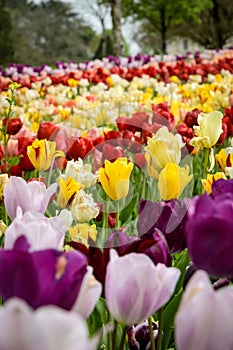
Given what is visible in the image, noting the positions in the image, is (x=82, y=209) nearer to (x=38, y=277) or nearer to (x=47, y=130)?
(x=38, y=277)

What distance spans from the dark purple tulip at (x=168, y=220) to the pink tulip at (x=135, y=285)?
269 mm

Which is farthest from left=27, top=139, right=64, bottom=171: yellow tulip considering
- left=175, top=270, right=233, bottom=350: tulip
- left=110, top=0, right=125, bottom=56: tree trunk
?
left=110, top=0, right=125, bottom=56: tree trunk

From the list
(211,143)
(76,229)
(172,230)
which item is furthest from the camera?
(211,143)

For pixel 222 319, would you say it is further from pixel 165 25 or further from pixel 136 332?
pixel 165 25

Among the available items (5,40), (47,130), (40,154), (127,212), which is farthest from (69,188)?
(5,40)

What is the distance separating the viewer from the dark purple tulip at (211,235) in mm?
727

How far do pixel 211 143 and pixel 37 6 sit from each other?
3179cm

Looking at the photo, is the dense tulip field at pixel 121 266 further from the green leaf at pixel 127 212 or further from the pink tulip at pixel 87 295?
the green leaf at pixel 127 212

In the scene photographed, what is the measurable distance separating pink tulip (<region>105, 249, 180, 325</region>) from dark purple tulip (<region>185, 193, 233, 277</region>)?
4 cm

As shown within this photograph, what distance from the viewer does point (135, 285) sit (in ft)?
2.38

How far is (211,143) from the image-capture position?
79.0 inches

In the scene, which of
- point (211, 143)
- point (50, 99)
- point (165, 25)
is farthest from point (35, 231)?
point (165, 25)

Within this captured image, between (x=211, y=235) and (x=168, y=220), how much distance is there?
332 mm

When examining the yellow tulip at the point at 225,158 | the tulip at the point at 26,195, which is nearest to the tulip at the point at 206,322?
the tulip at the point at 26,195
